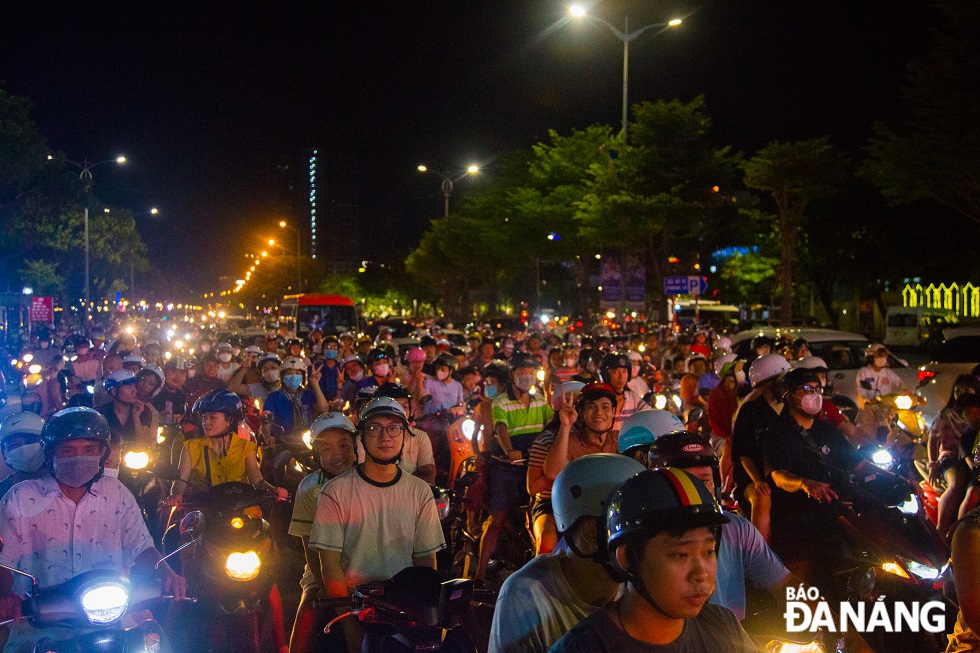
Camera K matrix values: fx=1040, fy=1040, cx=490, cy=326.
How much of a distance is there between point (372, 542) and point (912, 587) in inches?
99.6

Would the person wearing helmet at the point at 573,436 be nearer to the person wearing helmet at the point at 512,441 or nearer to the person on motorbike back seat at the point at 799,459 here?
the person on motorbike back seat at the point at 799,459

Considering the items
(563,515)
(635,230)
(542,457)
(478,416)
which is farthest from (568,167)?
(563,515)

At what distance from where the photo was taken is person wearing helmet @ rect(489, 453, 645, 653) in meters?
3.19

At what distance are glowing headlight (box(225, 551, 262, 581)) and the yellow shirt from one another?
1722 mm

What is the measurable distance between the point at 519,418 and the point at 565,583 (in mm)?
5342

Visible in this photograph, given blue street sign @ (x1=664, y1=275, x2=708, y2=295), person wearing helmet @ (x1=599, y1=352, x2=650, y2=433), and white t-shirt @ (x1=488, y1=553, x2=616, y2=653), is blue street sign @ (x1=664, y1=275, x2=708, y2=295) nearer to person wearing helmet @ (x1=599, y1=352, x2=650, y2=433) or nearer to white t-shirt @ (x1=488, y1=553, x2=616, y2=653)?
person wearing helmet @ (x1=599, y1=352, x2=650, y2=433)

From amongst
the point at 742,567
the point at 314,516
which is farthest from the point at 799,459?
the point at 314,516

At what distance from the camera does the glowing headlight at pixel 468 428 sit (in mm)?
10672

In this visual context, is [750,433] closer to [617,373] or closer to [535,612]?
[617,373]

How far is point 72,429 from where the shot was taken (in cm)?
509

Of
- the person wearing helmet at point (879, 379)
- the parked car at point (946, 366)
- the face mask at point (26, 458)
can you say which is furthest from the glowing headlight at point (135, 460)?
the parked car at point (946, 366)

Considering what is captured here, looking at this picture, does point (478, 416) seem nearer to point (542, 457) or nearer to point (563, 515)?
point (542, 457)

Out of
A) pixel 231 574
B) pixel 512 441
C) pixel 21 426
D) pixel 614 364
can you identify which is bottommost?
pixel 231 574

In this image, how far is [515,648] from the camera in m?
3.17
